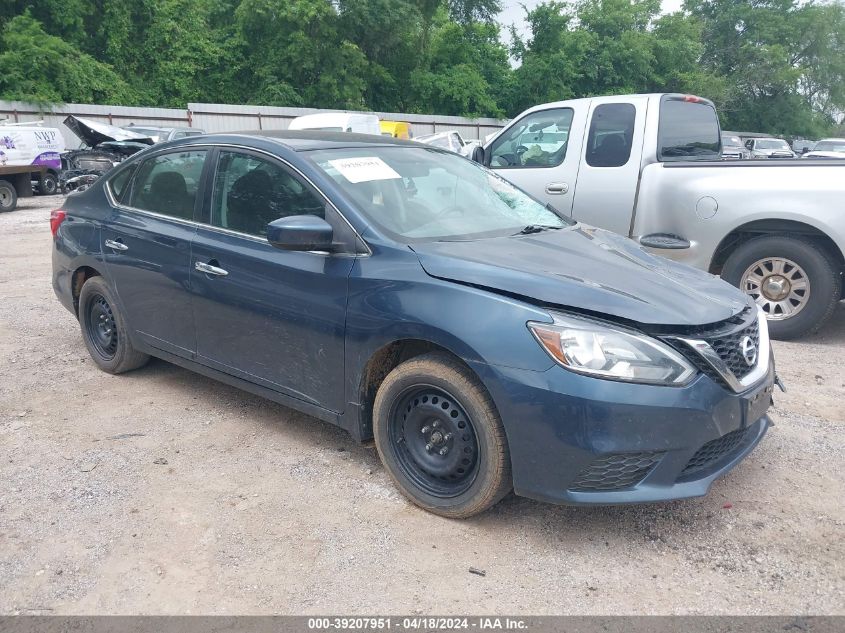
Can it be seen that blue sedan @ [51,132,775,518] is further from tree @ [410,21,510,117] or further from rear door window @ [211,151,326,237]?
tree @ [410,21,510,117]

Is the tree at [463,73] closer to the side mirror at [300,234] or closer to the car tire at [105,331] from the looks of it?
the car tire at [105,331]

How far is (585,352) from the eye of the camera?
2.79 metres

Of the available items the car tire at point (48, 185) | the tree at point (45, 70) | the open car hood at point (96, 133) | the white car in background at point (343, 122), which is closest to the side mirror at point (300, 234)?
the white car in background at point (343, 122)

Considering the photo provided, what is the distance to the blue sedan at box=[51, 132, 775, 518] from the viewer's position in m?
2.81

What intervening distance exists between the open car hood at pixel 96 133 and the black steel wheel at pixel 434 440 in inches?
683

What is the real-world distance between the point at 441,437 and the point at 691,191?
3897mm

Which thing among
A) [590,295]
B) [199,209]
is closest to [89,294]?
[199,209]

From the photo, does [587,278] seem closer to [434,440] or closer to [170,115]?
[434,440]

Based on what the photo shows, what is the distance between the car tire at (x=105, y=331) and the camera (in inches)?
191

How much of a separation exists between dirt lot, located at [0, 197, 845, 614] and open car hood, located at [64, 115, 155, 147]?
16.3 m

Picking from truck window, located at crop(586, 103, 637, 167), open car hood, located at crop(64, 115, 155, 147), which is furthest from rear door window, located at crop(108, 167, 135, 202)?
open car hood, located at crop(64, 115, 155, 147)

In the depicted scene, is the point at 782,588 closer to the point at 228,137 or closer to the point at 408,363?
the point at 408,363

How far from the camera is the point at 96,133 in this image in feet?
61.6

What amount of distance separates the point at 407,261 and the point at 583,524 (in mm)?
1400
